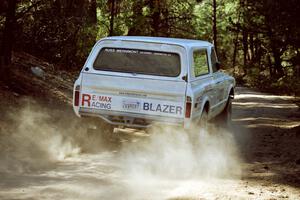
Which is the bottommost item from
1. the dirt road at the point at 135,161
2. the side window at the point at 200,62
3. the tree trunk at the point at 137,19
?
the dirt road at the point at 135,161

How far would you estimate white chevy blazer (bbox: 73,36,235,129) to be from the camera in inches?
313

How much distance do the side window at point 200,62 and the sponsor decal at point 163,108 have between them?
1.03m

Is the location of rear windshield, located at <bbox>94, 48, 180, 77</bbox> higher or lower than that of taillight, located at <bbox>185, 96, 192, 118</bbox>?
higher

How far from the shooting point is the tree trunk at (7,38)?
38.0 ft

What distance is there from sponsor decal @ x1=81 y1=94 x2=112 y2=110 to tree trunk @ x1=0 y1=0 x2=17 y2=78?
4.21m

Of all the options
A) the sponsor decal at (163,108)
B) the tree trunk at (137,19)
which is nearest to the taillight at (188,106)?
the sponsor decal at (163,108)

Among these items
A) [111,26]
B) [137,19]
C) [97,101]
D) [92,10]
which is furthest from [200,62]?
[137,19]

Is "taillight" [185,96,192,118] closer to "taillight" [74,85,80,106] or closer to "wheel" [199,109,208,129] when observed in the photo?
"wheel" [199,109,208,129]

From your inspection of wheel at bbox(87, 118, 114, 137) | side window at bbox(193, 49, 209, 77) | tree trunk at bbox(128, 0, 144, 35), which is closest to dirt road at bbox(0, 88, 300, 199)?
wheel at bbox(87, 118, 114, 137)

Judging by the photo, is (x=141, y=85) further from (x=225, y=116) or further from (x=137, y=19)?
(x=137, y=19)

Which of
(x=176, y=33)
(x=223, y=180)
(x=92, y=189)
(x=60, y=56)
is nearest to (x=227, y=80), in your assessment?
(x=223, y=180)

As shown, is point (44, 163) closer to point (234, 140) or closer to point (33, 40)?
point (234, 140)

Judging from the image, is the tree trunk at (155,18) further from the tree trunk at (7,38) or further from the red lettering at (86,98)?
the red lettering at (86,98)

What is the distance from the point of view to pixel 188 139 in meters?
8.43
